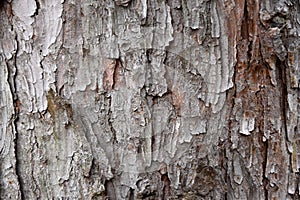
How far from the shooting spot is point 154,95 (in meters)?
0.82

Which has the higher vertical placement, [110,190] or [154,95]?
[154,95]

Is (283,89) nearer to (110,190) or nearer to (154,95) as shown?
(154,95)

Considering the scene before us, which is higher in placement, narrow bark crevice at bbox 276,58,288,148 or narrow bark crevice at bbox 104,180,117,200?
narrow bark crevice at bbox 276,58,288,148

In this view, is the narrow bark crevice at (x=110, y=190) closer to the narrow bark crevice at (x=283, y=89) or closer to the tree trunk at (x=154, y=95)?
the tree trunk at (x=154, y=95)

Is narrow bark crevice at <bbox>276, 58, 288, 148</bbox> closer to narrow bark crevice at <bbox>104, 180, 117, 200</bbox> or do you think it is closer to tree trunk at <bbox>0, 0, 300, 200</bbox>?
tree trunk at <bbox>0, 0, 300, 200</bbox>

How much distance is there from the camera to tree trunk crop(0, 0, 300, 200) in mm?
807

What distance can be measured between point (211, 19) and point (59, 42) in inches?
11.7

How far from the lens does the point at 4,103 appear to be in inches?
34.5

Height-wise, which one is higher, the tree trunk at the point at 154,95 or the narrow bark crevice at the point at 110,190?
the tree trunk at the point at 154,95

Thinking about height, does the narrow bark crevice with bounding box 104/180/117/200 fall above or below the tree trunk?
below

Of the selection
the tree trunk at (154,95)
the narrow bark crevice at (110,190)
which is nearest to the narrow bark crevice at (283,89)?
the tree trunk at (154,95)

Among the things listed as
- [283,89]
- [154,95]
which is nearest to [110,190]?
[154,95]

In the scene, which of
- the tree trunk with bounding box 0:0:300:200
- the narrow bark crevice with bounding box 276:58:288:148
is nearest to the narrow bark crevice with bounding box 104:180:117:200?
the tree trunk with bounding box 0:0:300:200

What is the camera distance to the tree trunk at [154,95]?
81 centimetres
